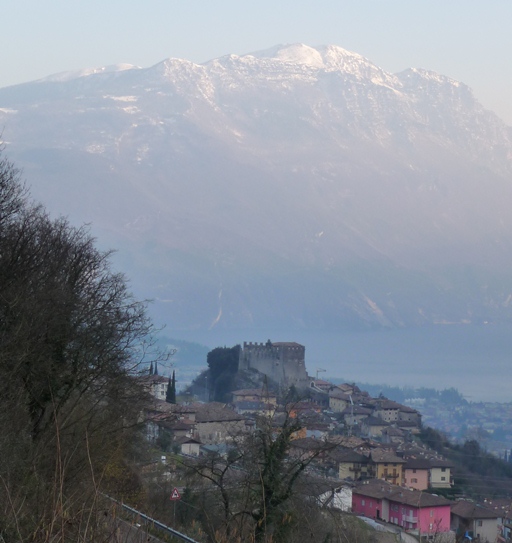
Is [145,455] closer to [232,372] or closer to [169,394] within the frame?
[169,394]

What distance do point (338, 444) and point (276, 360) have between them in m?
69.8

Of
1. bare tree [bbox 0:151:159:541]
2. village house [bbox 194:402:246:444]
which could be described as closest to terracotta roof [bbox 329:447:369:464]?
village house [bbox 194:402:246:444]

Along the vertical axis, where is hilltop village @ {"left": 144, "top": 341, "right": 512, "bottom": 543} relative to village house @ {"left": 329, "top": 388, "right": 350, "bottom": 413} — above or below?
below

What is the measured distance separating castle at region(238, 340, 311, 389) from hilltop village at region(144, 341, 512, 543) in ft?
0.27

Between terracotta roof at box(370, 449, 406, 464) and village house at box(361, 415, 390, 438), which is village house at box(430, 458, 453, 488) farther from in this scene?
village house at box(361, 415, 390, 438)

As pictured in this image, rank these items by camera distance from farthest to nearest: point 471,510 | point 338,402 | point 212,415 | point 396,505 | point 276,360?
point 276,360
point 338,402
point 212,415
point 396,505
point 471,510

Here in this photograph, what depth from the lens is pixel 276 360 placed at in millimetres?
82812

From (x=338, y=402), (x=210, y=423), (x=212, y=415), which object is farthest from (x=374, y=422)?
(x=210, y=423)

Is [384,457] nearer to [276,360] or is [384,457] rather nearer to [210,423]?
[210,423]

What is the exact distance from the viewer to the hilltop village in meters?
15.0

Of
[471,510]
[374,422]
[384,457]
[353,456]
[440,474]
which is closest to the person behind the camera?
[471,510]

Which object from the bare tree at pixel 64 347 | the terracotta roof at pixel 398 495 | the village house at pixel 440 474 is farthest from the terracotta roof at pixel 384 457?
the bare tree at pixel 64 347

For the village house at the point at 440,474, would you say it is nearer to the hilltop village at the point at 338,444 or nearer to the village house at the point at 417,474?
the hilltop village at the point at 338,444

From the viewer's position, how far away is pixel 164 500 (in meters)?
18.6
